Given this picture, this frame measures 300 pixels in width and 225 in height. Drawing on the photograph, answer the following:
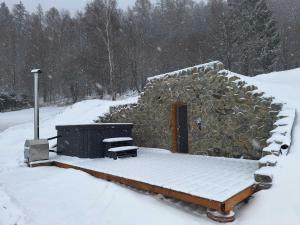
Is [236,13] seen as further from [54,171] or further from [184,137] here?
[54,171]

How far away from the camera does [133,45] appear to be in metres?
29.9

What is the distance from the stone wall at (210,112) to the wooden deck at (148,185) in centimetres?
61

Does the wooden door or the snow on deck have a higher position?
the wooden door

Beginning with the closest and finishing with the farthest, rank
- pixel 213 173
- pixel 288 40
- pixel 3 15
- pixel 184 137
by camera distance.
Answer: pixel 213 173 < pixel 184 137 < pixel 288 40 < pixel 3 15

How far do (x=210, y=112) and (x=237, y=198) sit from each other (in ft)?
12.4

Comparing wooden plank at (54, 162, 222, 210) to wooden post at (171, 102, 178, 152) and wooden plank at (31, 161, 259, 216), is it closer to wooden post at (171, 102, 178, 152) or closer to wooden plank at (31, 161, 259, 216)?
wooden plank at (31, 161, 259, 216)

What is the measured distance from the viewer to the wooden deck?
4.21m

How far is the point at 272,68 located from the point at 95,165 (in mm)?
17231

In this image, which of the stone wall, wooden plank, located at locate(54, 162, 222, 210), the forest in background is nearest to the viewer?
wooden plank, located at locate(54, 162, 222, 210)

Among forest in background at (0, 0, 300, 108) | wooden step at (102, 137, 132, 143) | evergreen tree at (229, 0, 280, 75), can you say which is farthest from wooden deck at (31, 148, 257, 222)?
evergreen tree at (229, 0, 280, 75)

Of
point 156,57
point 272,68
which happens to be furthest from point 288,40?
point 156,57

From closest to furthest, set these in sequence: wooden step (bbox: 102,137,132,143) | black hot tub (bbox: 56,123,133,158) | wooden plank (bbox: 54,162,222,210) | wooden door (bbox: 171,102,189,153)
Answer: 1. wooden plank (bbox: 54,162,222,210)
2. wooden step (bbox: 102,137,132,143)
3. black hot tub (bbox: 56,123,133,158)
4. wooden door (bbox: 171,102,189,153)

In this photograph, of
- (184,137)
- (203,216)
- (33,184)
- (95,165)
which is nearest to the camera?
(203,216)

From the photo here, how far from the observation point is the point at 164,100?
9.36 m
